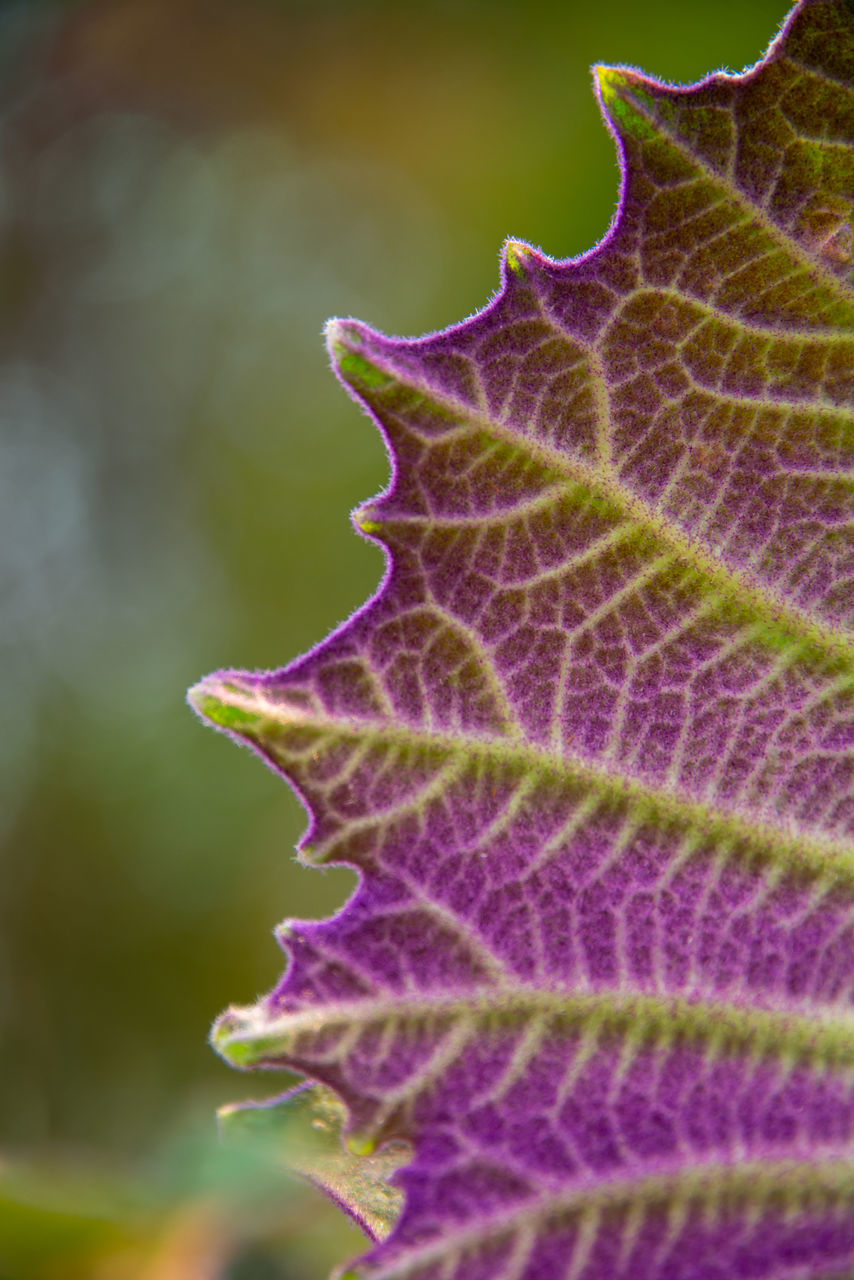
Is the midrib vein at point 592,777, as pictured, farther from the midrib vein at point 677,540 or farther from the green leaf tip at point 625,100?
the green leaf tip at point 625,100

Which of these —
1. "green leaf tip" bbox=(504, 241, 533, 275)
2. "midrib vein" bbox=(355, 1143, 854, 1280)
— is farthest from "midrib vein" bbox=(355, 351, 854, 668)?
"midrib vein" bbox=(355, 1143, 854, 1280)

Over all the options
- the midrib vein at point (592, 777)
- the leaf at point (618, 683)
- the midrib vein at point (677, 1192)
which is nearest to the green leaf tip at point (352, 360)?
the leaf at point (618, 683)

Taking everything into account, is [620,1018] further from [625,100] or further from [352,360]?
[625,100]

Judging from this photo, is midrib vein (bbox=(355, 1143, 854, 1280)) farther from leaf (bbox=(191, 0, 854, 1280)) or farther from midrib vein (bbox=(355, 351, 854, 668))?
midrib vein (bbox=(355, 351, 854, 668))

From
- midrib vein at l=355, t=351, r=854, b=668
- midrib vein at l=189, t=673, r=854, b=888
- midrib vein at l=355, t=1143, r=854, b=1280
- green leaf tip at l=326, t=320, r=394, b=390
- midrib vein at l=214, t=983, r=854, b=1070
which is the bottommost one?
midrib vein at l=355, t=1143, r=854, b=1280

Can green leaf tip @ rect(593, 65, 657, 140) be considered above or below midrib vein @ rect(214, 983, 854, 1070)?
above

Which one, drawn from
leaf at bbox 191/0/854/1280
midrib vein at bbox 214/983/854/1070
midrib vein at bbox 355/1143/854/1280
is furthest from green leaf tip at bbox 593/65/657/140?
midrib vein at bbox 355/1143/854/1280

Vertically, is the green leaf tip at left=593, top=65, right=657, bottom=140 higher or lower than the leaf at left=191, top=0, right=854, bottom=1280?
higher

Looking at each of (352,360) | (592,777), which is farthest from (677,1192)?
(352,360)

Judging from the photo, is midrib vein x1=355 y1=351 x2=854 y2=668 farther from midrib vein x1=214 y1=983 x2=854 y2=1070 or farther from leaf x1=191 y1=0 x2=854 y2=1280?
midrib vein x1=214 y1=983 x2=854 y2=1070

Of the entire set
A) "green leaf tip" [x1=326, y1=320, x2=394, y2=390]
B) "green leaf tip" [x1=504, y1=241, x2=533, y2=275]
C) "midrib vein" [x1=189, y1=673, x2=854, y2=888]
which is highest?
"green leaf tip" [x1=504, y1=241, x2=533, y2=275]
